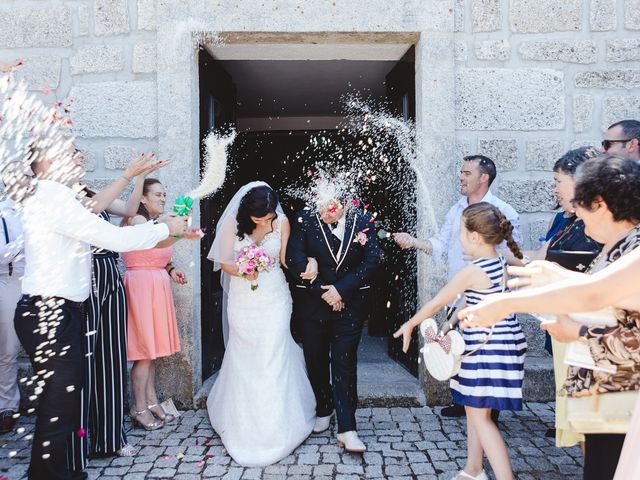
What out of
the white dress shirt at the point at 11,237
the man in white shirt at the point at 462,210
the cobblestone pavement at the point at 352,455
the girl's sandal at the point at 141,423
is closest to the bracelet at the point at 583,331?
the cobblestone pavement at the point at 352,455

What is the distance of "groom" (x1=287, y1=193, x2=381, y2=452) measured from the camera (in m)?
3.99

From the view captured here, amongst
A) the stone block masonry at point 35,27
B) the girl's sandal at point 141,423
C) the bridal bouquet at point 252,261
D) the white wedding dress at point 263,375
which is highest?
the stone block masonry at point 35,27

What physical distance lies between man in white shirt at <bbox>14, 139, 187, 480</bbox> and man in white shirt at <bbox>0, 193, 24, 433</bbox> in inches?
41.4

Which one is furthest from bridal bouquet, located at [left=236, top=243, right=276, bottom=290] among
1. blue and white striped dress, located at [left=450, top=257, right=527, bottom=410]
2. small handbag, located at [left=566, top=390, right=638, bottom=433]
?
small handbag, located at [left=566, top=390, right=638, bottom=433]

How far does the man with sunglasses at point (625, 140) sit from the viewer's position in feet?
11.9

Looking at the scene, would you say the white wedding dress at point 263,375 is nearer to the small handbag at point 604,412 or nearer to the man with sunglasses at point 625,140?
the small handbag at point 604,412

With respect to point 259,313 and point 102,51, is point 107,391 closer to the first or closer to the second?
point 259,313

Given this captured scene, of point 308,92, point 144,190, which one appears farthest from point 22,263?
point 308,92

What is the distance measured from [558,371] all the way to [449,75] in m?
2.68

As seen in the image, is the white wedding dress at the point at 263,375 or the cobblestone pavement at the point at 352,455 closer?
the cobblestone pavement at the point at 352,455

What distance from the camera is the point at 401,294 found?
5488 mm

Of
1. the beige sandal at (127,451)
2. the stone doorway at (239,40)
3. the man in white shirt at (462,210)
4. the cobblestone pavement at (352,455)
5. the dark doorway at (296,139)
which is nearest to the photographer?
the cobblestone pavement at (352,455)

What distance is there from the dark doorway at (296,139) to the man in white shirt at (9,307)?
1.51m

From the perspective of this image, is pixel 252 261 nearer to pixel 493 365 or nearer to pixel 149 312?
pixel 149 312
